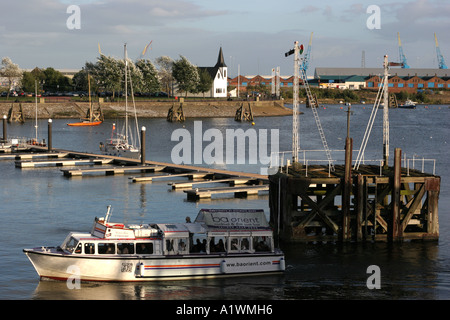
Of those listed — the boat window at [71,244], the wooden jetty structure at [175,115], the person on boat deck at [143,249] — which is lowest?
the person on boat deck at [143,249]

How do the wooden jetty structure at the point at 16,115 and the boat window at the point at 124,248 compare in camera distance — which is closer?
Result: the boat window at the point at 124,248

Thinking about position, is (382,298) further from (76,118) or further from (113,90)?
(113,90)

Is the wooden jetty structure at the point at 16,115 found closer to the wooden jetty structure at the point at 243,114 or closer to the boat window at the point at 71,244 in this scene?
the wooden jetty structure at the point at 243,114

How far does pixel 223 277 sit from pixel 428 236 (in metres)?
14.6

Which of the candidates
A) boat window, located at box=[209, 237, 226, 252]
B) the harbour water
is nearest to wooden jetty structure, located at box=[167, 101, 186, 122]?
the harbour water

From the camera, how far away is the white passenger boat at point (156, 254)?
33.7 m

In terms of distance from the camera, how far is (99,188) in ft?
214

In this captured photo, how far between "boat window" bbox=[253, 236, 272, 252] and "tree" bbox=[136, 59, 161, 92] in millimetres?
161887

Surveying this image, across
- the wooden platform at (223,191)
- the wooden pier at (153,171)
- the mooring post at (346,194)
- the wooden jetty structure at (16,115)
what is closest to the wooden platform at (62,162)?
the wooden pier at (153,171)

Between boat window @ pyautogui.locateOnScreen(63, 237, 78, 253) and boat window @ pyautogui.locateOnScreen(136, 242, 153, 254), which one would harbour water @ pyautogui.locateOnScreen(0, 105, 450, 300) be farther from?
boat window @ pyautogui.locateOnScreen(63, 237, 78, 253)

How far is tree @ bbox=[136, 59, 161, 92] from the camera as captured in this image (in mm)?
195625

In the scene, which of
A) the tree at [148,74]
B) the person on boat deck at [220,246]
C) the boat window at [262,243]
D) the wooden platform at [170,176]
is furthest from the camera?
the tree at [148,74]

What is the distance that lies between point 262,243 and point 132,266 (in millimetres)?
6879
